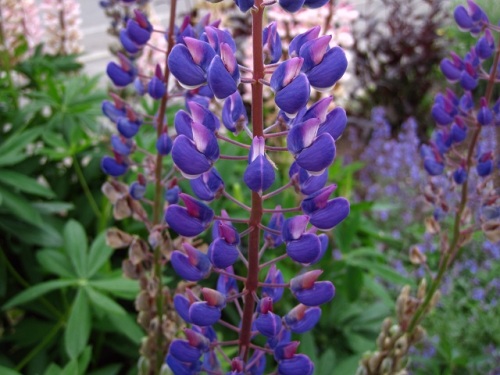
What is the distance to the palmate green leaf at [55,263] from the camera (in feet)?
5.74

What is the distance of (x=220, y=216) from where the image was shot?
1001 mm

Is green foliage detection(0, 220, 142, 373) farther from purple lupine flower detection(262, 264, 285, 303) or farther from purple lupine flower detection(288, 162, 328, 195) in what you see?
purple lupine flower detection(288, 162, 328, 195)

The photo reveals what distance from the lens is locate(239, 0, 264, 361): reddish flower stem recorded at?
858mm

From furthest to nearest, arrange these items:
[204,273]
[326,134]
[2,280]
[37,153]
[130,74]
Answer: [37,153], [2,280], [130,74], [204,273], [326,134]

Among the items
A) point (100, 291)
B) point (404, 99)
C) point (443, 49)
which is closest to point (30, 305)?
point (100, 291)

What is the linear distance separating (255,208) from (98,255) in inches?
38.1

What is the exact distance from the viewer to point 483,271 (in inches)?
121

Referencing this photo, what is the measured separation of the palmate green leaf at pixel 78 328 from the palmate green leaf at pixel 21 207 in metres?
0.29

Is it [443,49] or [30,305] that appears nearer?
[30,305]

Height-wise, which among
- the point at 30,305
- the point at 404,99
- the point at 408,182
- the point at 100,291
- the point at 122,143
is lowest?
the point at 404,99

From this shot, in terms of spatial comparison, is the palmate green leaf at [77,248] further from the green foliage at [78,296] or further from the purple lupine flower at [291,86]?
the purple lupine flower at [291,86]

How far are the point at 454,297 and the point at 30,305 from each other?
2.00m

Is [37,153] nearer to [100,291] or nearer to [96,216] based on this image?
[96,216]

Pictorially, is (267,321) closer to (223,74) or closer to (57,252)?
(223,74)
